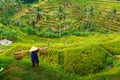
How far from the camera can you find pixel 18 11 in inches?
5054

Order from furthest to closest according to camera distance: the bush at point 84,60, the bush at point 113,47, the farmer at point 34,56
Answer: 1. the bush at point 113,47
2. the bush at point 84,60
3. the farmer at point 34,56

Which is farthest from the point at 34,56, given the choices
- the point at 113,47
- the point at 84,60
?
the point at 113,47

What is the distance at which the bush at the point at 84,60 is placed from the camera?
15.8m

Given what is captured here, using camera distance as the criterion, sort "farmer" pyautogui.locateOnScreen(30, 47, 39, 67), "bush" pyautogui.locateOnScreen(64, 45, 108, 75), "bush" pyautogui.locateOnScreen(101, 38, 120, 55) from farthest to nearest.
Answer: "bush" pyautogui.locateOnScreen(101, 38, 120, 55) → "bush" pyautogui.locateOnScreen(64, 45, 108, 75) → "farmer" pyautogui.locateOnScreen(30, 47, 39, 67)

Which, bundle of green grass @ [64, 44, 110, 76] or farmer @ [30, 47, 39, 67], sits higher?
farmer @ [30, 47, 39, 67]

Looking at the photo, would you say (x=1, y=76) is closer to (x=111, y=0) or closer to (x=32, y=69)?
(x=32, y=69)

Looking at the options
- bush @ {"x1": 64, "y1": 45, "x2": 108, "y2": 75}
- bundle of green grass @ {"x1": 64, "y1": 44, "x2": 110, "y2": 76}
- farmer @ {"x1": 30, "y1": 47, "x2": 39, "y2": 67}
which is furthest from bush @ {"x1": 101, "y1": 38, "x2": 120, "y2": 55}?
farmer @ {"x1": 30, "y1": 47, "x2": 39, "y2": 67}

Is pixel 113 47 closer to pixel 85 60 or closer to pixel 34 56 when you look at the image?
pixel 85 60

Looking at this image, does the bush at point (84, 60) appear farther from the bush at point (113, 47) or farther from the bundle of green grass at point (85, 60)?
the bush at point (113, 47)

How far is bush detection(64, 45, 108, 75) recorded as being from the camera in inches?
623

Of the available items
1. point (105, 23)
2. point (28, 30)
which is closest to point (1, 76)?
point (28, 30)

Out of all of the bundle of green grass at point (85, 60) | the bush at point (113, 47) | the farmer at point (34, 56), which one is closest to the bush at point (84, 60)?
the bundle of green grass at point (85, 60)

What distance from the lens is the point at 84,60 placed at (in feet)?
53.0

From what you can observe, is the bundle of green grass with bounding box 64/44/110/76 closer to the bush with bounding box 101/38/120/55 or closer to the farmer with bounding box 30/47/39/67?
the bush with bounding box 101/38/120/55
